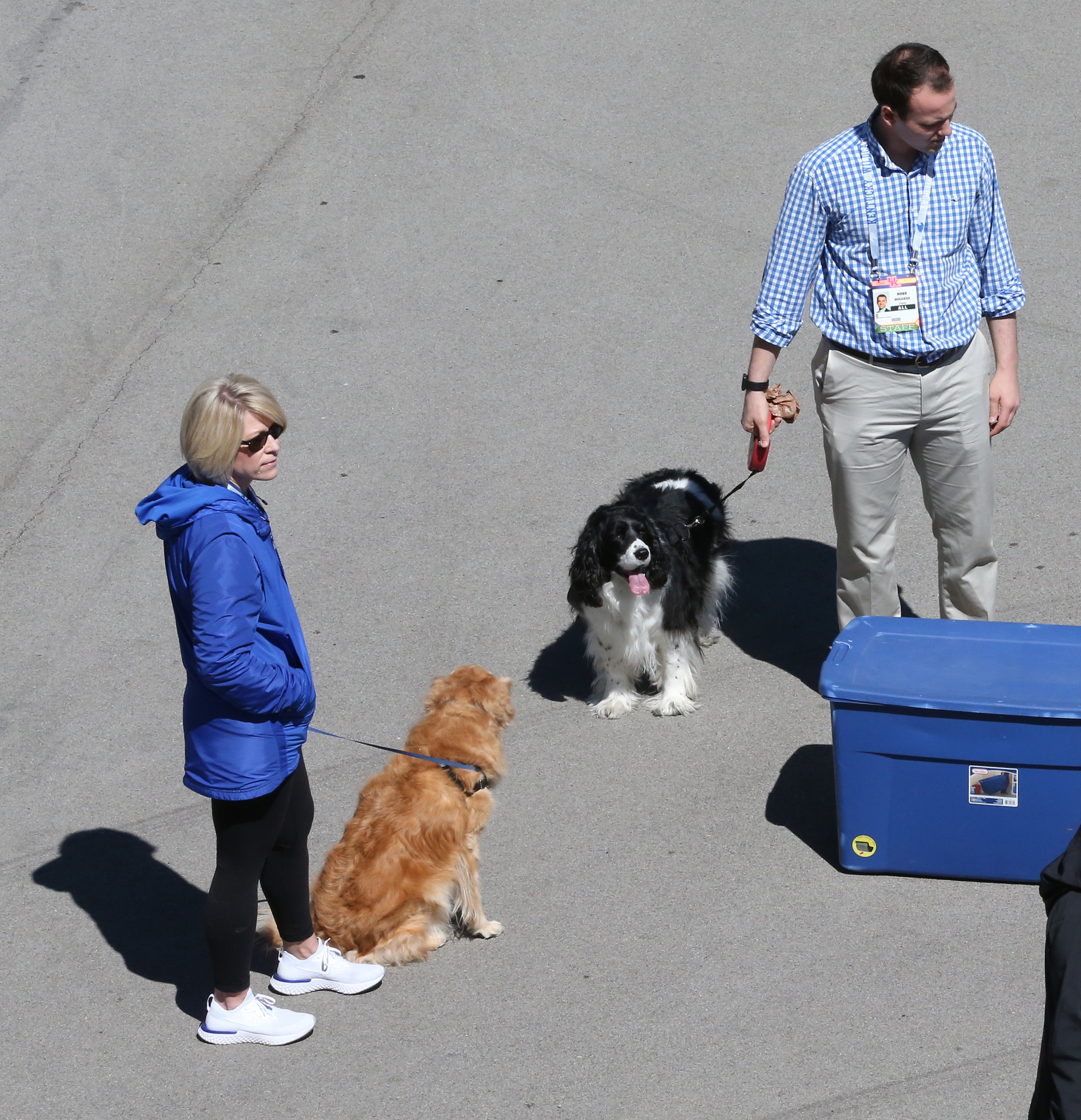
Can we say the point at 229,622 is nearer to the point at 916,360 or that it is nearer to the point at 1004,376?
the point at 916,360

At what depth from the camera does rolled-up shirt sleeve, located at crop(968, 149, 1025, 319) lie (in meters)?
4.92

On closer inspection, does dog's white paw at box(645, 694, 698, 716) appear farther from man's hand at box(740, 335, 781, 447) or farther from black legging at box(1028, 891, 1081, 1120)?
black legging at box(1028, 891, 1081, 1120)

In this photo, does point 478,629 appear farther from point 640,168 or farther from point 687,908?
point 640,168

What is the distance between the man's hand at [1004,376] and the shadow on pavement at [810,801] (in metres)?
1.43

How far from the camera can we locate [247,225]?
9219mm

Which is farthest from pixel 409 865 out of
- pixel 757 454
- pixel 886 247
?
pixel 886 247

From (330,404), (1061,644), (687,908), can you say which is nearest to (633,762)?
(687,908)

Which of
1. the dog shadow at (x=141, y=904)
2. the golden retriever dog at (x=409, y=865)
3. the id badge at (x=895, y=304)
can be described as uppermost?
the id badge at (x=895, y=304)

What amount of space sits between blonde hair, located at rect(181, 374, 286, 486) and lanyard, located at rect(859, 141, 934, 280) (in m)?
2.35

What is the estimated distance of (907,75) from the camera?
14.8ft

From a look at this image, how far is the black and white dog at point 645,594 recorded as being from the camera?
5.50 meters

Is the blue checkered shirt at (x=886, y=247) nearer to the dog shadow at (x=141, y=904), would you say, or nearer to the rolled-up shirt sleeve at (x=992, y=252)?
the rolled-up shirt sleeve at (x=992, y=252)

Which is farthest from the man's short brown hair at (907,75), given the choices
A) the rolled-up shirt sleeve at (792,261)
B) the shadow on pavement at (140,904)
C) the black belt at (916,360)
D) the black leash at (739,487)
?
the shadow on pavement at (140,904)

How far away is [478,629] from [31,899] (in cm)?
221
